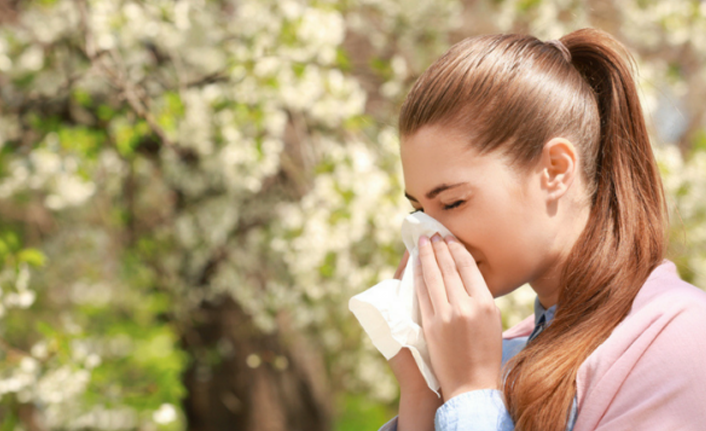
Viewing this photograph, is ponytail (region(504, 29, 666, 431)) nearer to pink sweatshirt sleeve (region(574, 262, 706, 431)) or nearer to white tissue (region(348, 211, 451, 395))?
pink sweatshirt sleeve (region(574, 262, 706, 431))

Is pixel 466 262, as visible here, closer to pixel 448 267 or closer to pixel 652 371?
pixel 448 267

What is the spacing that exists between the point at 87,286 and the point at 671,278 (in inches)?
225

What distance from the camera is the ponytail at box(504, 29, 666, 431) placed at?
3.13 feet

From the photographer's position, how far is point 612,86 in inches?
46.8

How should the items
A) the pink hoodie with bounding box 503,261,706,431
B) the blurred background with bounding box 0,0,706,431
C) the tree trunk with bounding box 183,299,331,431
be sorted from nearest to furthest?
the pink hoodie with bounding box 503,261,706,431, the blurred background with bounding box 0,0,706,431, the tree trunk with bounding box 183,299,331,431

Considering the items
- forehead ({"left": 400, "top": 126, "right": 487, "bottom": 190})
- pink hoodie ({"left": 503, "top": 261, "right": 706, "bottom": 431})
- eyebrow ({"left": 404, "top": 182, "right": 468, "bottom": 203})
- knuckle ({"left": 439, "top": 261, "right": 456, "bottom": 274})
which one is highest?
forehead ({"left": 400, "top": 126, "right": 487, "bottom": 190})

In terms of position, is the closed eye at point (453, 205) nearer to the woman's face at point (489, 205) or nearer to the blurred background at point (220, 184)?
the woman's face at point (489, 205)

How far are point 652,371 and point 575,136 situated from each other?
49cm

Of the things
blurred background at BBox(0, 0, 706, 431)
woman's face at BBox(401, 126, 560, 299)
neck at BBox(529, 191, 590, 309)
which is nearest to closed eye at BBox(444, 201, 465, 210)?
woman's face at BBox(401, 126, 560, 299)

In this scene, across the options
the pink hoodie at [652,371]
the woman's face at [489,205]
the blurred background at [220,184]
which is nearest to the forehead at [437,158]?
the woman's face at [489,205]

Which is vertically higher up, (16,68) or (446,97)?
(16,68)

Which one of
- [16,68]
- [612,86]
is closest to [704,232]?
[612,86]

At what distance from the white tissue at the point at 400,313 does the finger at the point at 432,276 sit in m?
0.03

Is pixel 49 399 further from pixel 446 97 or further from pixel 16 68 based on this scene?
pixel 446 97
